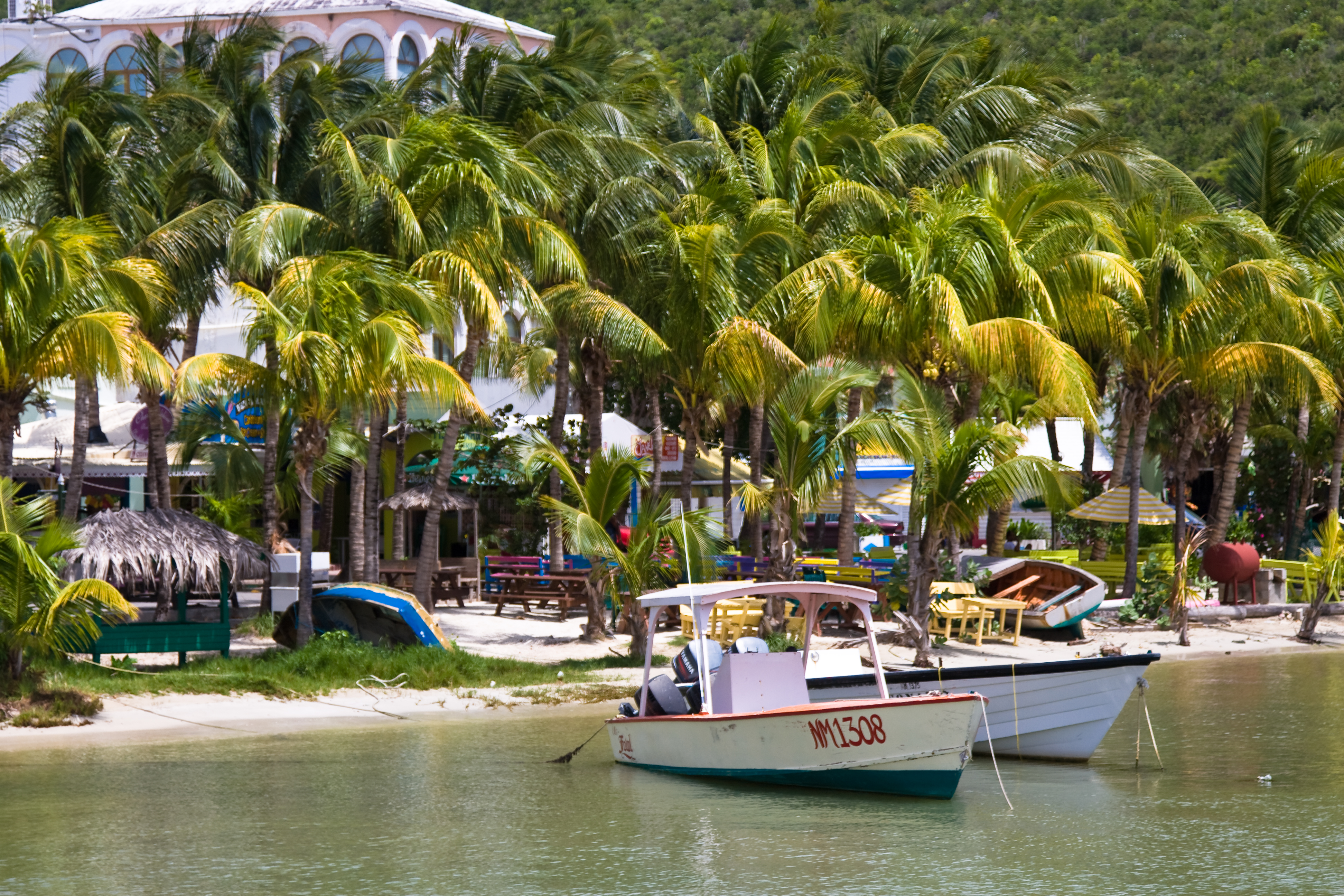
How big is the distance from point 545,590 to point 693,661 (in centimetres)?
960

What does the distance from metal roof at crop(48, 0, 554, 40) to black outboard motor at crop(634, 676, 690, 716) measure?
32.0 metres

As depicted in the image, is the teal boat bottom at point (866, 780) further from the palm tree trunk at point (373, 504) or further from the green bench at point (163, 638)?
the palm tree trunk at point (373, 504)

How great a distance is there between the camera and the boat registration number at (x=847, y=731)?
1145 cm

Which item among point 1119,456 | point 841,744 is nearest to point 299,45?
point 1119,456

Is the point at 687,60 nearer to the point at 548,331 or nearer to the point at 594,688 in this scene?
the point at 548,331

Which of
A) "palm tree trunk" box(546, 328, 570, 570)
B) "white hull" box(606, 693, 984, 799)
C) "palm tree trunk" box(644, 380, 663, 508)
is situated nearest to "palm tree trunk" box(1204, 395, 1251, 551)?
"palm tree trunk" box(644, 380, 663, 508)

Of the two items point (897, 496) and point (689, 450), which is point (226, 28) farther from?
point (897, 496)

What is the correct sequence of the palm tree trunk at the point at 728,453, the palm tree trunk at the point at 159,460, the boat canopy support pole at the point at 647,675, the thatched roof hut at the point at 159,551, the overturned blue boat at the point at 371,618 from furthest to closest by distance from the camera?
the palm tree trunk at the point at 728,453 < the palm tree trunk at the point at 159,460 < the overturned blue boat at the point at 371,618 < the thatched roof hut at the point at 159,551 < the boat canopy support pole at the point at 647,675

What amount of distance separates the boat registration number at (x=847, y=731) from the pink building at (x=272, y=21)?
32.7 metres

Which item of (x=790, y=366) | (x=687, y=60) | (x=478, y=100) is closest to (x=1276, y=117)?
(x=790, y=366)

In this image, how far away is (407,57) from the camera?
42438 mm

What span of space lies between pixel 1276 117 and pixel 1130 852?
23.0 meters

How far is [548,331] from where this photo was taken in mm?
27719

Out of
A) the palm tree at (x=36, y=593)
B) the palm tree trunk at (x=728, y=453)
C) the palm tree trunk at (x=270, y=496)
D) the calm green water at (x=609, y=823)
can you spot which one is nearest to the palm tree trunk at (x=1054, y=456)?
the palm tree trunk at (x=728, y=453)
